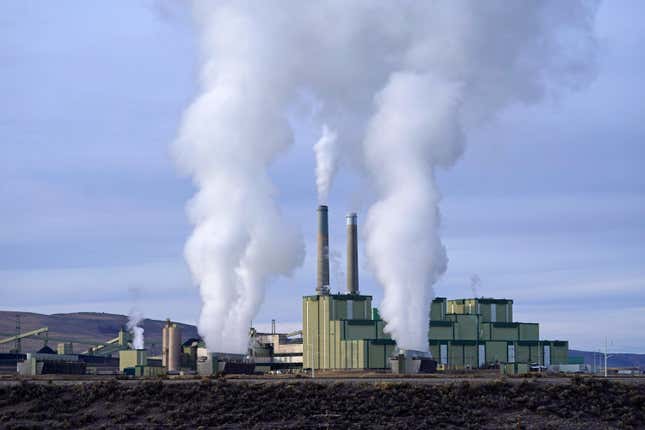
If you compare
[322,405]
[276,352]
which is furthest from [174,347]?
[322,405]

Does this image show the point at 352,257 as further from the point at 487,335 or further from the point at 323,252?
the point at 487,335

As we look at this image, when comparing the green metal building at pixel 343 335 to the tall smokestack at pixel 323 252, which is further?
the tall smokestack at pixel 323 252

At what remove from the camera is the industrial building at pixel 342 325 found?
124 m

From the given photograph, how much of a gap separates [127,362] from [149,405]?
292 feet

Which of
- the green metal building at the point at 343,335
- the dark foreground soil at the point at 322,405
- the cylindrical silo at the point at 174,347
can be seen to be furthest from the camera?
the cylindrical silo at the point at 174,347

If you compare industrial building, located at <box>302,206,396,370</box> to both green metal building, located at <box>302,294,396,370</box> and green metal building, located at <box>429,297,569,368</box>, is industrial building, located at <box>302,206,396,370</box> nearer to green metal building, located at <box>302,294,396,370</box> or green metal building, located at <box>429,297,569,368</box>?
green metal building, located at <box>302,294,396,370</box>

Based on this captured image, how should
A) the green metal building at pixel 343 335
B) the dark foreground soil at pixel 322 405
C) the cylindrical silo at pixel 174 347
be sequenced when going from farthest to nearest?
the cylindrical silo at pixel 174 347 < the green metal building at pixel 343 335 < the dark foreground soil at pixel 322 405

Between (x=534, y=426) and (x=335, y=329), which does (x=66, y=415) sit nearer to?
(x=534, y=426)

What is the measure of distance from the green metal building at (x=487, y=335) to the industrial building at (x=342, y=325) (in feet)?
30.4

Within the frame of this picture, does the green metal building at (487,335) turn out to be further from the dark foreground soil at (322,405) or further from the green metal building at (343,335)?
the dark foreground soil at (322,405)

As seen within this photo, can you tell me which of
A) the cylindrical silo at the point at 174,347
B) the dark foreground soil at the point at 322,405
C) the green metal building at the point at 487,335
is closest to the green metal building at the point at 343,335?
the green metal building at the point at 487,335

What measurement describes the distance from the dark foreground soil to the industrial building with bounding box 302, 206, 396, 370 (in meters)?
62.7

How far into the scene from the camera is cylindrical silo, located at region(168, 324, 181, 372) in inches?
5256

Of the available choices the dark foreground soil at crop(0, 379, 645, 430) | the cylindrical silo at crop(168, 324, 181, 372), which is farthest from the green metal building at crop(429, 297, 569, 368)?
the dark foreground soil at crop(0, 379, 645, 430)
